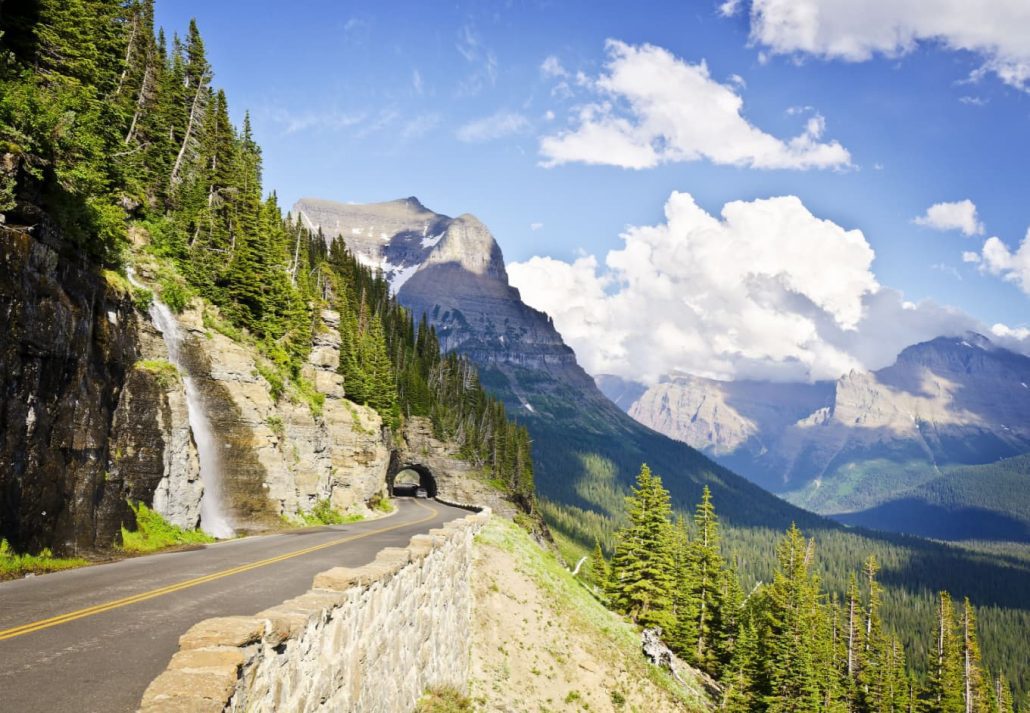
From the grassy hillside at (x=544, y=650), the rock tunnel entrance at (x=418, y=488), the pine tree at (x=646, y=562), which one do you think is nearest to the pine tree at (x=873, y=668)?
the pine tree at (x=646, y=562)

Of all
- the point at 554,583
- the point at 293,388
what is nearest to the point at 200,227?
the point at 293,388

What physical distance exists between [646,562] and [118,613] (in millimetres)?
44593

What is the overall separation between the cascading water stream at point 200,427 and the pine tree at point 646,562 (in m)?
32.5

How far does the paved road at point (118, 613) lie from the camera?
739 centimetres

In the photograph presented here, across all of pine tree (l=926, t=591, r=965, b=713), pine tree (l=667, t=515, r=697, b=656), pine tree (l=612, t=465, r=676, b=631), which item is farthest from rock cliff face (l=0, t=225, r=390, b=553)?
pine tree (l=926, t=591, r=965, b=713)

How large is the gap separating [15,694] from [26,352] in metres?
13.0

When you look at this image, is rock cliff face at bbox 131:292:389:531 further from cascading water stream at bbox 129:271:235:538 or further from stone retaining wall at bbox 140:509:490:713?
stone retaining wall at bbox 140:509:490:713

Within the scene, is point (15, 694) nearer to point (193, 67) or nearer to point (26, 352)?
point (26, 352)

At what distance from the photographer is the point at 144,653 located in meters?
8.77

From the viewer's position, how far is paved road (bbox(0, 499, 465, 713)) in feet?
24.2

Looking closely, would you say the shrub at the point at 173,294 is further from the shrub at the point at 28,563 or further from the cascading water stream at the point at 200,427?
the shrub at the point at 28,563

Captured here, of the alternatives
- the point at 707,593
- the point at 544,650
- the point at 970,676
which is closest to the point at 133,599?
the point at 544,650

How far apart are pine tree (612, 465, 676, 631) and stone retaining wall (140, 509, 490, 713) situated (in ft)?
111

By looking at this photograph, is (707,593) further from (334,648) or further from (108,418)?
(334,648)
